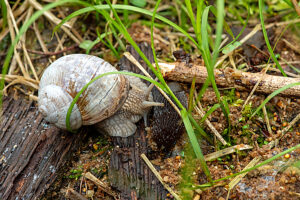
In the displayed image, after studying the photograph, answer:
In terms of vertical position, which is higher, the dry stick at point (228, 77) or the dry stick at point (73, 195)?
the dry stick at point (228, 77)

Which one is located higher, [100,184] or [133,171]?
[133,171]

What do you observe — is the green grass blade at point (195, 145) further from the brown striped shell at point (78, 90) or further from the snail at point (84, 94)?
the brown striped shell at point (78, 90)

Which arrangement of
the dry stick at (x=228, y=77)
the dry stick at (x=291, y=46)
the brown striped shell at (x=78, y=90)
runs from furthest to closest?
the dry stick at (x=291, y=46), the dry stick at (x=228, y=77), the brown striped shell at (x=78, y=90)

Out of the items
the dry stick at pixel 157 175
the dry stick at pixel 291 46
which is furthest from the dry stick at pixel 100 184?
the dry stick at pixel 291 46

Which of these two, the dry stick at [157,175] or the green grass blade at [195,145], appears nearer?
the green grass blade at [195,145]

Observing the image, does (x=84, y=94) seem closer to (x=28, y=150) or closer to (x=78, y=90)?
(x=78, y=90)

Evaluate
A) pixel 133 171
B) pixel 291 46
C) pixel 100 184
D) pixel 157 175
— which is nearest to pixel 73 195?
pixel 100 184

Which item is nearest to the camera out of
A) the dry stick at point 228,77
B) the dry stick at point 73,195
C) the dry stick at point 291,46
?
the dry stick at point 73,195

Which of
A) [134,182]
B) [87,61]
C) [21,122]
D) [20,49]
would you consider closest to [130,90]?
[87,61]
